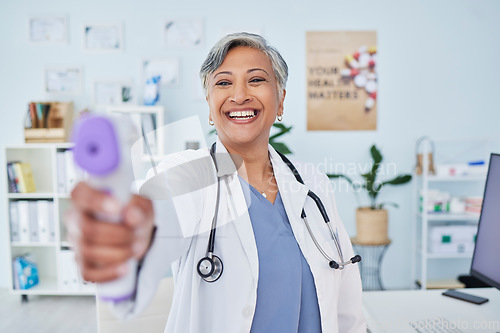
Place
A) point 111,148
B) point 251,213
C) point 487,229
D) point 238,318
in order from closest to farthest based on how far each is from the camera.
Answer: point 111,148 < point 238,318 < point 251,213 < point 487,229

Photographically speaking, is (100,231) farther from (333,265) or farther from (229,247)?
(333,265)

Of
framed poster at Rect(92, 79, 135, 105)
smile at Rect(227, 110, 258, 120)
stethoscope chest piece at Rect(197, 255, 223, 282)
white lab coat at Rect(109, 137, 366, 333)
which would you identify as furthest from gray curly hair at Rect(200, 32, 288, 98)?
framed poster at Rect(92, 79, 135, 105)

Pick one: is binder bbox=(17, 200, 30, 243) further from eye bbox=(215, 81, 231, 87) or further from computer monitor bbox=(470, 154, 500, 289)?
computer monitor bbox=(470, 154, 500, 289)

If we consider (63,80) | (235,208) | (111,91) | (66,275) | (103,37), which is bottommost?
(66,275)

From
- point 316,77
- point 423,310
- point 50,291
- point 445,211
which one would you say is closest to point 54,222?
point 50,291

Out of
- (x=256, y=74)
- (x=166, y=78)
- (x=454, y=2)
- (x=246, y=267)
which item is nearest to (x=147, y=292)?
(x=246, y=267)

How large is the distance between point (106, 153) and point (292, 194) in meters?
0.88

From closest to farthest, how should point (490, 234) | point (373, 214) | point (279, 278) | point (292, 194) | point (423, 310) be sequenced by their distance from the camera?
point (279, 278) → point (292, 194) → point (490, 234) → point (423, 310) → point (373, 214)

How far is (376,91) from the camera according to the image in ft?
11.0

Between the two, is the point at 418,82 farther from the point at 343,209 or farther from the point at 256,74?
the point at 256,74

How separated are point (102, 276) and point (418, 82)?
3558mm

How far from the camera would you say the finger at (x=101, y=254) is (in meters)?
0.31

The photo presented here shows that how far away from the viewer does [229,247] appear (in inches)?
36.5

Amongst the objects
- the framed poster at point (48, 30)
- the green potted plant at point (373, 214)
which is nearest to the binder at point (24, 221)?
the framed poster at point (48, 30)
